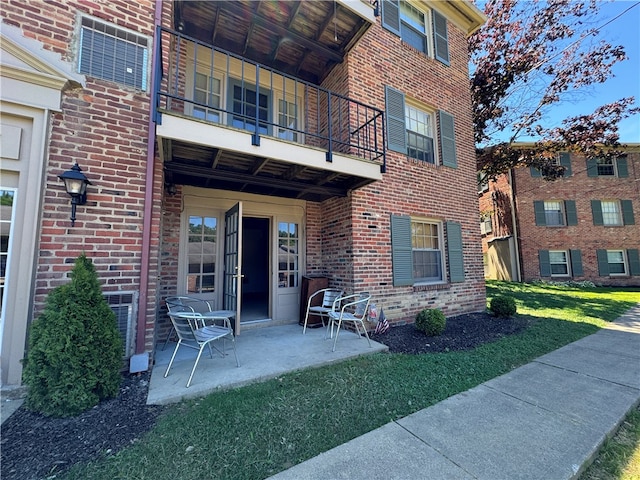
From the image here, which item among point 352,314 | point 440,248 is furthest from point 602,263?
point 352,314

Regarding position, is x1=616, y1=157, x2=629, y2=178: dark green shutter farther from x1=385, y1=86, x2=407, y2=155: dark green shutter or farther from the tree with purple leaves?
x1=385, y1=86, x2=407, y2=155: dark green shutter

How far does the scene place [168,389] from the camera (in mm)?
2838

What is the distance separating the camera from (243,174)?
4.48m

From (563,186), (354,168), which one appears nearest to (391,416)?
(354,168)

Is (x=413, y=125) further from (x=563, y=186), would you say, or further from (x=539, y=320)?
(x=563, y=186)

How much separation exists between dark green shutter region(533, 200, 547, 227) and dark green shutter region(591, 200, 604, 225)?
2.59 m

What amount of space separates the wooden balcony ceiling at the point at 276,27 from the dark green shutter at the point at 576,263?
1615cm

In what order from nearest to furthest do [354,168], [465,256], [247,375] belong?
[247,375]
[354,168]
[465,256]

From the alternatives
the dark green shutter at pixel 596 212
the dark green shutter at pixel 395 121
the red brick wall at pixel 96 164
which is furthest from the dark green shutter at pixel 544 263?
the red brick wall at pixel 96 164

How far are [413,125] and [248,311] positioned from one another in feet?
19.6

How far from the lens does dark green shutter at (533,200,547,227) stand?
47.5ft

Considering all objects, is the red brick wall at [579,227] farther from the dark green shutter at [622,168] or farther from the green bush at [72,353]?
the green bush at [72,353]

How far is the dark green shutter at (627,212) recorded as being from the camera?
14.6m

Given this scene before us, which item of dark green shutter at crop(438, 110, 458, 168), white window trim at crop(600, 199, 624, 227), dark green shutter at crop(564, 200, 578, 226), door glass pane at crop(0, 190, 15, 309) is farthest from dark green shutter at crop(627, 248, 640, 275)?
door glass pane at crop(0, 190, 15, 309)
